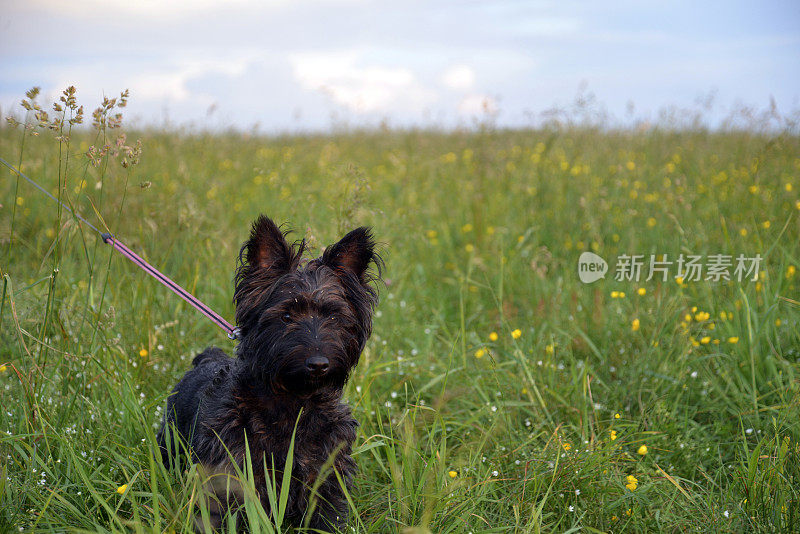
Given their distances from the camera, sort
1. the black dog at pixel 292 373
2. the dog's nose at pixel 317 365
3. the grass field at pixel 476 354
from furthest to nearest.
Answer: the grass field at pixel 476 354 → the black dog at pixel 292 373 → the dog's nose at pixel 317 365

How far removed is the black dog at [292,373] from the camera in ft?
7.75

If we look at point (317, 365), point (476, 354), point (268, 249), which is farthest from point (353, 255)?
point (476, 354)

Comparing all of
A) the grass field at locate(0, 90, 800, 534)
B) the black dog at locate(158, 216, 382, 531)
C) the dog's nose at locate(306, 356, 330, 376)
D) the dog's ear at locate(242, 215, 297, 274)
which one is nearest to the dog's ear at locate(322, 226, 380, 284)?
the black dog at locate(158, 216, 382, 531)

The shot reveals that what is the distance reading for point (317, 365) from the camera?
2258 mm

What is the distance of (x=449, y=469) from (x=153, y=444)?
1339 millimetres

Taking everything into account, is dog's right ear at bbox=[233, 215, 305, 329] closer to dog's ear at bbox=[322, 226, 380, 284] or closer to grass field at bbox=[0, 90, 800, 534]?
dog's ear at bbox=[322, 226, 380, 284]

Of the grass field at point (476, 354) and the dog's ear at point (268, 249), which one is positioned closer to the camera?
the dog's ear at point (268, 249)

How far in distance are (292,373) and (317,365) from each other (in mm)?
119

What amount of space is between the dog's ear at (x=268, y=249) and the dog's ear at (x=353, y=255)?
6.9 inches

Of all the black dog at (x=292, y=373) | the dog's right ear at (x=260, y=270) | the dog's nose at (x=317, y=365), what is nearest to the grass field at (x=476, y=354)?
the black dog at (x=292, y=373)

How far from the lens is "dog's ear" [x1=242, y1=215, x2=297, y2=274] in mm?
2384

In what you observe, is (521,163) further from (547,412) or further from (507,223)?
(547,412)

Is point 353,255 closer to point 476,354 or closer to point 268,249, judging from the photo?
point 268,249

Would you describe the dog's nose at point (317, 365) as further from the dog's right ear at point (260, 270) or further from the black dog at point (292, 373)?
the dog's right ear at point (260, 270)
